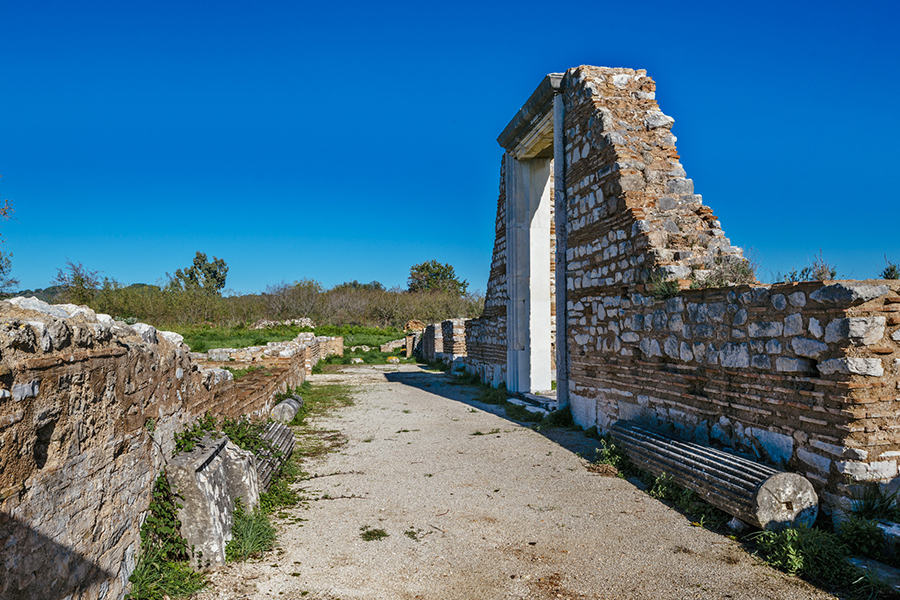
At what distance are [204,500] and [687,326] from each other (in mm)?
4495

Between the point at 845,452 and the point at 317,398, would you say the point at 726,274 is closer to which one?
the point at 845,452

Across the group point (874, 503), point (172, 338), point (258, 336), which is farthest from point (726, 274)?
point (258, 336)

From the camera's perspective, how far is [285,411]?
8.02 meters

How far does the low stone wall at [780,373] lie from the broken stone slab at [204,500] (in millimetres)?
4112

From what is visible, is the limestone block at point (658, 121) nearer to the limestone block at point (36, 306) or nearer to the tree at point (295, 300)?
the limestone block at point (36, 306)

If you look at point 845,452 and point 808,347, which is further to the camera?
point 808,347

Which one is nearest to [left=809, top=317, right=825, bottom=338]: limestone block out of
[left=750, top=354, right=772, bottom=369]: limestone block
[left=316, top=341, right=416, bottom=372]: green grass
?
[left=750, top=354, right=772, bottom=369]: limestone block

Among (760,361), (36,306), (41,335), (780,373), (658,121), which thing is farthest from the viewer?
(658,121)

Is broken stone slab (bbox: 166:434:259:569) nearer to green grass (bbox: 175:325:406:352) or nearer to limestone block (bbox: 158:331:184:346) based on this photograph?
limestone block (bbox: 158:331:184:346)

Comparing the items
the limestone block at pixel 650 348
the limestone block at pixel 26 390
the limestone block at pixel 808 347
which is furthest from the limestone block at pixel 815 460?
the limestone block at pixel 26 390

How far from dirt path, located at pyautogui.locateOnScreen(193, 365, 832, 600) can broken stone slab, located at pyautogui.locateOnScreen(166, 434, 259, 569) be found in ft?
0.56

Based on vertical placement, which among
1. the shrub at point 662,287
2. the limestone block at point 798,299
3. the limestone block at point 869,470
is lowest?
the limestone block at point 869,470

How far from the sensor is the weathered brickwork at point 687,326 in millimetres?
3680

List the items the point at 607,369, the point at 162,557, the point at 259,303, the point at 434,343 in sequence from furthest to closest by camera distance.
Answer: the point at 259,303
the point at 434,343
the point at 607,369
the point at 162,557
